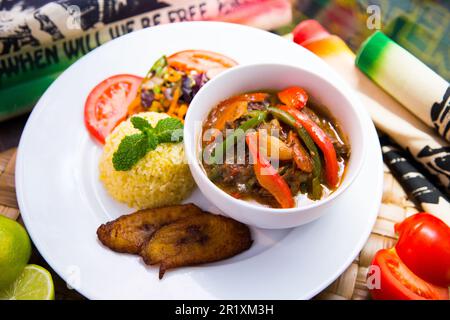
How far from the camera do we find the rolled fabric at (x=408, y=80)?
10.3ft

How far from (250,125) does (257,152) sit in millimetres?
163

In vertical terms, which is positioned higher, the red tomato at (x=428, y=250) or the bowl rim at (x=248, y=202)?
the bowl rim at (x=248, y=202)

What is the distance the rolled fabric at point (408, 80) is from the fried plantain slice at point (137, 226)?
61.9 inches

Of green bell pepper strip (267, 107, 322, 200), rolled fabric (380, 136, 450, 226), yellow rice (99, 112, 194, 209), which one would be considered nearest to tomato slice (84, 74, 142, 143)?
yellow rice (99, 112, 194, 209)

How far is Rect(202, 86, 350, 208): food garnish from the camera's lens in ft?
7.74

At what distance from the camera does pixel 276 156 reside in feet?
7.76

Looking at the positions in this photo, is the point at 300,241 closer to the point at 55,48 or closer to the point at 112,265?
the point at 112,265

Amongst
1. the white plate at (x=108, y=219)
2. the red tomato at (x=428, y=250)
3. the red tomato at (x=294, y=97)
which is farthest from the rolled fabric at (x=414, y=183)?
the red tomato at (x=294, y=97)

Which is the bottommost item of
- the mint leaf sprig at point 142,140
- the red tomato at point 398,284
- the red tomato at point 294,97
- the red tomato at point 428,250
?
the red tomato at point 398,284

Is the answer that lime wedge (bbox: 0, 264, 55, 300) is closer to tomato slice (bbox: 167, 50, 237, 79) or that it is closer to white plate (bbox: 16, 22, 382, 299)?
white plate (bbox: 16, 22, 382, 299)

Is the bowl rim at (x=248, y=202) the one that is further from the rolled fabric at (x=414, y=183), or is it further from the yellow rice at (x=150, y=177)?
the rolled fabric at (x=414, y=183)

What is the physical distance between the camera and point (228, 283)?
2449 mm

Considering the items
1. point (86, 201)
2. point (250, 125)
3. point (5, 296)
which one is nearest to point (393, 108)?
point (250, 125)
